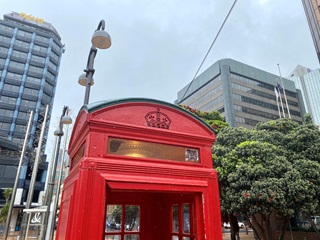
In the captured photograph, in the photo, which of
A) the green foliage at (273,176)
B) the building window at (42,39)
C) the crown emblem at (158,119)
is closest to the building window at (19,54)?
the building window at (42,39)

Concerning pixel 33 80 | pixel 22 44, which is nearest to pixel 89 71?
pixel 33 80

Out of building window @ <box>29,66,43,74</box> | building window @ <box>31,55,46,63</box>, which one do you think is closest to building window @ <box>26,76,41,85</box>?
building window @ <box>29,66,43,74</box>

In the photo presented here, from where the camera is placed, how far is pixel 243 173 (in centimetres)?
1070

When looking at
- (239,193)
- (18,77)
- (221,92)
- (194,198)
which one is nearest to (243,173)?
(239,193)

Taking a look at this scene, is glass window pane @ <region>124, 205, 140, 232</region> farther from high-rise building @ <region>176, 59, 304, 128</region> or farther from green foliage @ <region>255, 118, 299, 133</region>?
high-rise building @ <region>176, 59, 304, 128</region>

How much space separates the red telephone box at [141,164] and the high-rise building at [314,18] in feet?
59.2

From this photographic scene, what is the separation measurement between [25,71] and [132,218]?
5334 centimetres

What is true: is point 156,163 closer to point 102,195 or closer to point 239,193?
point 102,195

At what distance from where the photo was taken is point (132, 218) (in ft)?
17.9

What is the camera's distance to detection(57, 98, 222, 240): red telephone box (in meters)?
3.23

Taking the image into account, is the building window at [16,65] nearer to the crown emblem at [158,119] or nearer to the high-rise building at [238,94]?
the high-rise building at [238,94]

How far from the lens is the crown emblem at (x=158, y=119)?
3986mm

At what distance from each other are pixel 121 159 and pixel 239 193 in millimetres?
8277

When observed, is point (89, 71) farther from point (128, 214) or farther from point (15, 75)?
point (15, 75)
